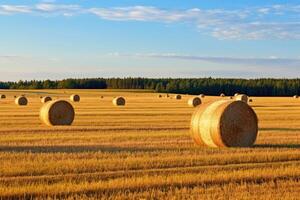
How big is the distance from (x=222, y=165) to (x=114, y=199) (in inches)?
166

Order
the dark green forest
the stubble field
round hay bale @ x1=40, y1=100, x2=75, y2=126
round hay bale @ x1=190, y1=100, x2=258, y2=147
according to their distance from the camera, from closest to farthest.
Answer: the stubble field → round hay bale @ x1=190, y1=100, x2=258, y2=147 → round hay bale @ x1=40, y1=100, x2=75, y2=126 → the dark green forest

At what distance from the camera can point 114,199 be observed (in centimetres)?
962

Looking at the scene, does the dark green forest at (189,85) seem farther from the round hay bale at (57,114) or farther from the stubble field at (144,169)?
the stubble field at (144,169)

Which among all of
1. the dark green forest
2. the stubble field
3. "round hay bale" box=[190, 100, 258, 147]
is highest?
the dark green forest

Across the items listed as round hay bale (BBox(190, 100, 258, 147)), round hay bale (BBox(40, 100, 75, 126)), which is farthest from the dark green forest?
round hay bale (BBox(190, 100, 258, 147))

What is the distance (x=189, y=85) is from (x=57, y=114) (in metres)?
94.9

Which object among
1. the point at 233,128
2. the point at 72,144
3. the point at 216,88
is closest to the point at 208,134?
the point at 233,128

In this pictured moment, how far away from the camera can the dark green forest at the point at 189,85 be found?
386 feet

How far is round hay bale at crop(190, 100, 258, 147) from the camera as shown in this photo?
17.4 metres

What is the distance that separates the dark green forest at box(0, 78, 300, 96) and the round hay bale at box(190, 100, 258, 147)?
97.0 metres

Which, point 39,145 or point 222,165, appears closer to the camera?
point 222,165

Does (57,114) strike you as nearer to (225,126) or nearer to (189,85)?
(225,126)

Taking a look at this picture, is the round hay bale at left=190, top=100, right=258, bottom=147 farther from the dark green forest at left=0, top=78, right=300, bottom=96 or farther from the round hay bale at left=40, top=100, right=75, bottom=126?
the dark green forest at left=0, top=78, right=300, bottom=96

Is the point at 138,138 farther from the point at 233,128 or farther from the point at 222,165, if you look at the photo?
the point at 222,165
